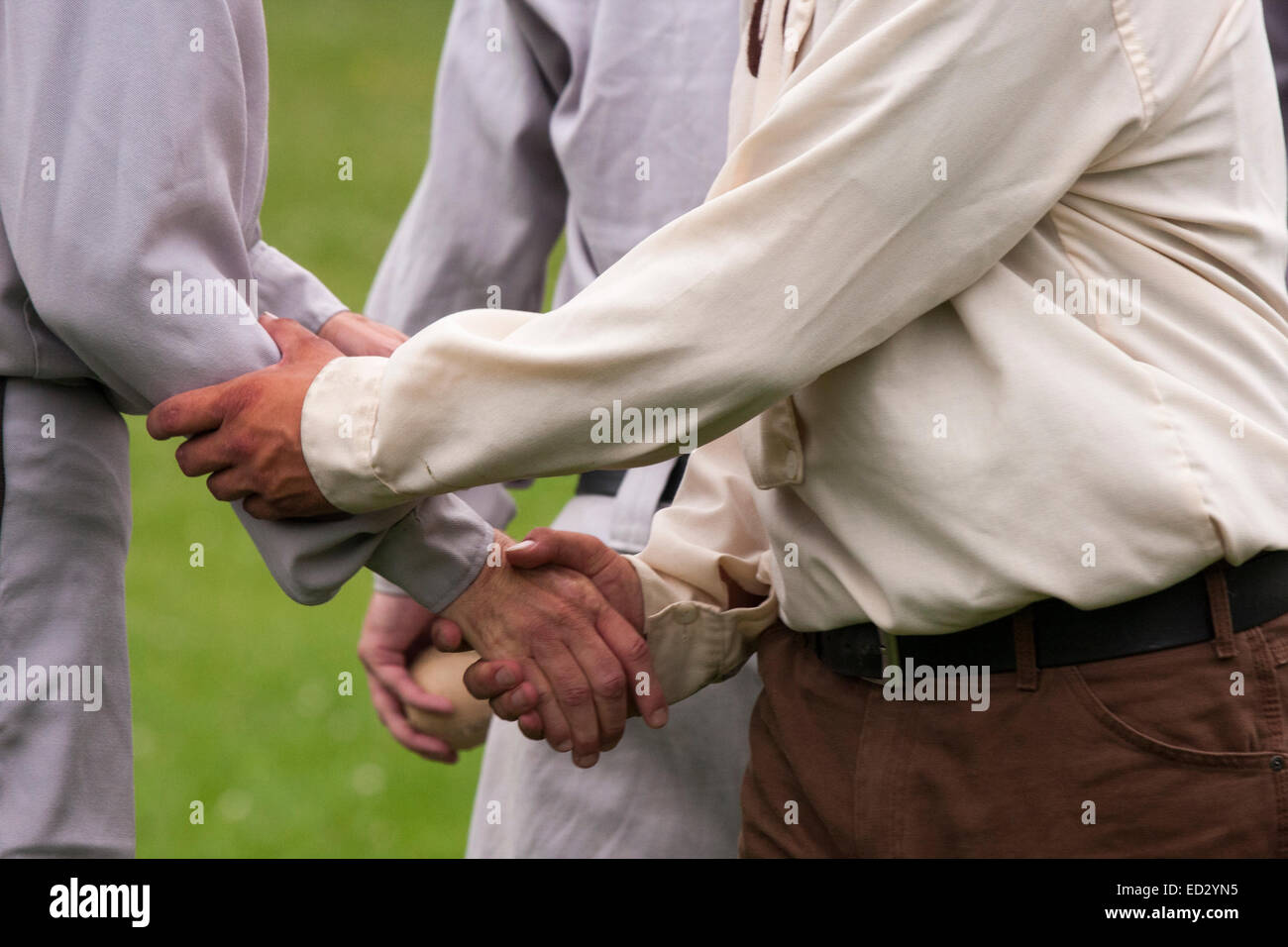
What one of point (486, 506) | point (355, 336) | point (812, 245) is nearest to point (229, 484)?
point (355, 336)

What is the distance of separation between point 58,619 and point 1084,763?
1264mm

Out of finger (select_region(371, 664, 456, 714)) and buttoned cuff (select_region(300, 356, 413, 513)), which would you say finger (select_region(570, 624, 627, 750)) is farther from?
finger (select_region(371, 664, 456, 714))

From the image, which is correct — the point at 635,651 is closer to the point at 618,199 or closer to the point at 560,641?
the point at 560,641

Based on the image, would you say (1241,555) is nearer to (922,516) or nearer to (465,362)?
(922,516)

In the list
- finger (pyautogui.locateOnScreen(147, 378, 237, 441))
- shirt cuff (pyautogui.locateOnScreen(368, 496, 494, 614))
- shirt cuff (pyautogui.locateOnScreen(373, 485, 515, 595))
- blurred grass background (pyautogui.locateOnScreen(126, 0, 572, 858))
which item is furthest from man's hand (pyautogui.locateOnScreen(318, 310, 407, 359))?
blurred grass background (pyautogui.locateOnScreen(126, 0, 572, 858))

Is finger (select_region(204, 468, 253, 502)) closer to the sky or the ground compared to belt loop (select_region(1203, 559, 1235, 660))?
closer to the ground

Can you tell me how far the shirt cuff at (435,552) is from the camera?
2.32 meters

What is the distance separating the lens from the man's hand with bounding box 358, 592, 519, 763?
3.22m

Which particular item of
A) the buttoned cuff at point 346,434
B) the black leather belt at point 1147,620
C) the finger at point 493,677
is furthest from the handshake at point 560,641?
the black leather belt at point 1147,620

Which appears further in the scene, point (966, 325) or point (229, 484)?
point (229, 484)

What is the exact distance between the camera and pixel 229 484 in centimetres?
216

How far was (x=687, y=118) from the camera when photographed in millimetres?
2764
